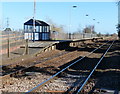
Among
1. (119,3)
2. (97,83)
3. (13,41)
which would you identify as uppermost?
(119,3)

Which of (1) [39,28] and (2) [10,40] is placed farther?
(1) [39,28]

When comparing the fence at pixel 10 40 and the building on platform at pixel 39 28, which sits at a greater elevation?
the building on platform at pixel 39 28

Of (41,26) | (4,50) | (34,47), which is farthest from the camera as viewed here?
(41,26)

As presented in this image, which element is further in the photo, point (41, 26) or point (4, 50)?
Answer: point (41, 26)

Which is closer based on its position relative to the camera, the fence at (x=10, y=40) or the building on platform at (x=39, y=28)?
the fence at (x=10, y=40)

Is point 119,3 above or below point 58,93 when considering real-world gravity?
above

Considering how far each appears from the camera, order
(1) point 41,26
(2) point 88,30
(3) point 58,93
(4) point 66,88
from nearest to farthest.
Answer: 1. (3) point 58,93
2. (4) point 66,88
3. (1) point 41,26
4. (2) point 88,30

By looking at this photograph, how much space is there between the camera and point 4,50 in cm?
2019

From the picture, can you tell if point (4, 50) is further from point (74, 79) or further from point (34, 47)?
point (74, 79)

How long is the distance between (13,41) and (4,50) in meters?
2.16

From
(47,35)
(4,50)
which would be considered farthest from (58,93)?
(47,35)

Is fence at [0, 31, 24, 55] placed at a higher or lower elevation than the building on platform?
lower

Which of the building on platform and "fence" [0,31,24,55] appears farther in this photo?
the building on platform

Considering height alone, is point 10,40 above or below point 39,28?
below
